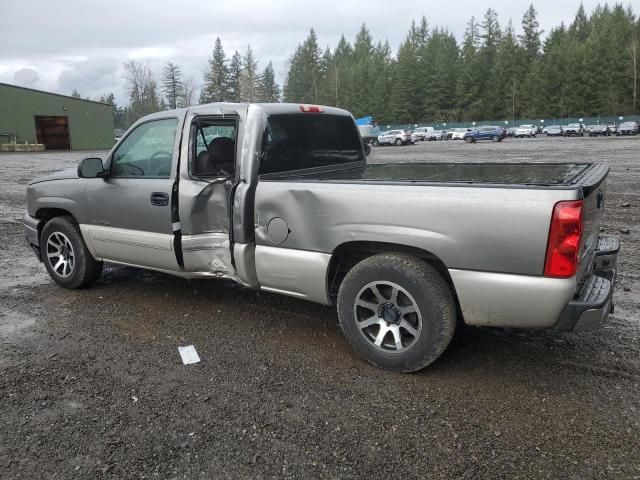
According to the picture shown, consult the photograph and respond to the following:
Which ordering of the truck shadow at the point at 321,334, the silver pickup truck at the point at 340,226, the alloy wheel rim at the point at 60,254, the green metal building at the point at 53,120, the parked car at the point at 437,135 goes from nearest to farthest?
the silver pickup truck at the point at 340,226 < the truck shadow at the point at 321,334 < the alloy wheel rim at the point at 60,254 < the green metal building at the point at 53,120 < the parked car at the point at 437,135

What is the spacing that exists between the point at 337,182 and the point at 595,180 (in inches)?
66.6

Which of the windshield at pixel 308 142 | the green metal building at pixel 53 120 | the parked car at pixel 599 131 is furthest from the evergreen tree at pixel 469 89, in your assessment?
the windshield at pixel 308 142

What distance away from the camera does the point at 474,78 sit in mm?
96688

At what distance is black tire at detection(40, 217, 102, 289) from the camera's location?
5500mm

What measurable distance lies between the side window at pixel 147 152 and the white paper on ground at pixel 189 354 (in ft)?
4.97

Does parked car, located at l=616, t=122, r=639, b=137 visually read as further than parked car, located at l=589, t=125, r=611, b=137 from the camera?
No

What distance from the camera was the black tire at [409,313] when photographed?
3475 millimetres

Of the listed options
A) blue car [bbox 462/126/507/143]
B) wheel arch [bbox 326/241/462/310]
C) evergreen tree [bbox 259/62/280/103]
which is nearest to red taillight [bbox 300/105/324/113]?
wheel arch [bbox 326/241/462/310]

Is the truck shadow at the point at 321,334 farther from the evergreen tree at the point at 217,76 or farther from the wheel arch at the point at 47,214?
the evergreen tree at the point at 217,76

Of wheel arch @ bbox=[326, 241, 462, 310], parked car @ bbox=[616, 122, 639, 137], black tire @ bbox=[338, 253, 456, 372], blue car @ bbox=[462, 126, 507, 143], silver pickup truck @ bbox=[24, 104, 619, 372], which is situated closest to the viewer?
silver pickup truck @ bbox=[24, 104, 619, 372]

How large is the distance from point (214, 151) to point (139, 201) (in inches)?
34.2

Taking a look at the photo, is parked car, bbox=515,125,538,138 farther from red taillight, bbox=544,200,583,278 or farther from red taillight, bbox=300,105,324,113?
red taillight, bbox=544,200,583,278

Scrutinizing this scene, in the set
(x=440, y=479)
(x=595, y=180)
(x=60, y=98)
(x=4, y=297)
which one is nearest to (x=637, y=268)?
(x=595, y=180)

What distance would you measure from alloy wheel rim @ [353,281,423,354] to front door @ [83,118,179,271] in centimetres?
187
